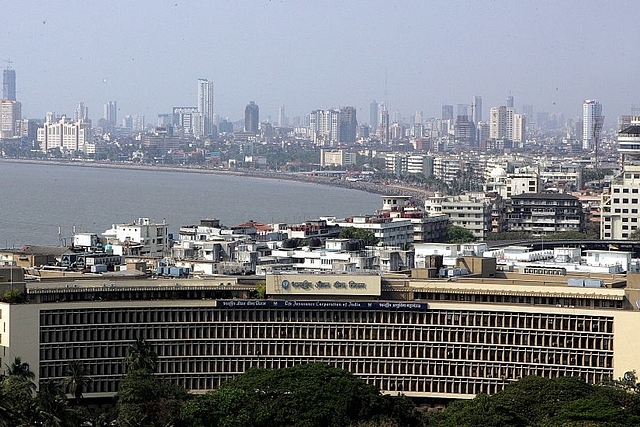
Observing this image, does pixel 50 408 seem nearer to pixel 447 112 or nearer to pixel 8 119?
pixel 8 119

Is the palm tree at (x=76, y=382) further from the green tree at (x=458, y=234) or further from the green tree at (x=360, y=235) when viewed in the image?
the green tree at (x=458, y=234)

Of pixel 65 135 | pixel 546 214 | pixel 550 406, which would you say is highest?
pixel 65 135

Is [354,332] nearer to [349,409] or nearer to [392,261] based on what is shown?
[349,409]

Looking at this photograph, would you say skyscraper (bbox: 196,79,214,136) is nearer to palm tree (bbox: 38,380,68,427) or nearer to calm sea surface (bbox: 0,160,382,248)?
calm sea surface (bbox: 0,160,382,248)

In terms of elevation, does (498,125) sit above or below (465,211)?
above

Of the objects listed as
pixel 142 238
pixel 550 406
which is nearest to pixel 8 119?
pixel 142 238

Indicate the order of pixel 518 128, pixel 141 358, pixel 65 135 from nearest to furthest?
pixel 141 358 < pixel 65 135 < pixel 518 128

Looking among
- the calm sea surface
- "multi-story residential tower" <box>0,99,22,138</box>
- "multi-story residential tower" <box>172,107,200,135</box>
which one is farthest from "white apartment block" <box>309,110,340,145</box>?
the calm sea surface

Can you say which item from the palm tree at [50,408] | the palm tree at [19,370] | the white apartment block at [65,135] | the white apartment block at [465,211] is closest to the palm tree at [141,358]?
the palm tree at [19,370]
